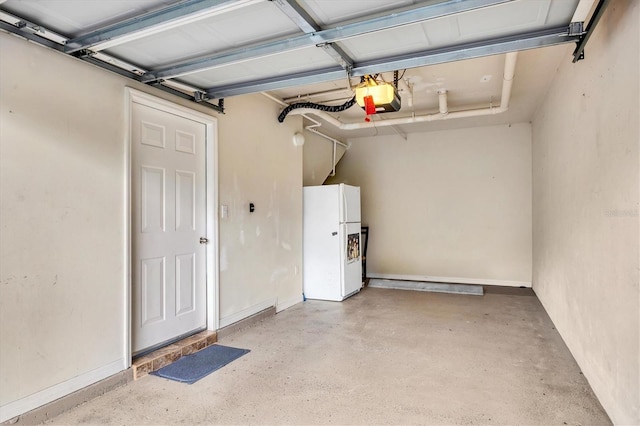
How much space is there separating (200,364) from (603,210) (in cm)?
310

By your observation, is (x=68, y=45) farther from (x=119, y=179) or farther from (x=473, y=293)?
(x=473, y=293)

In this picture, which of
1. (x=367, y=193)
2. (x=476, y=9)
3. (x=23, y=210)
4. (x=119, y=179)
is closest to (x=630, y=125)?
(x=476, y=9)

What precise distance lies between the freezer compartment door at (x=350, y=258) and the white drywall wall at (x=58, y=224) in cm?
306

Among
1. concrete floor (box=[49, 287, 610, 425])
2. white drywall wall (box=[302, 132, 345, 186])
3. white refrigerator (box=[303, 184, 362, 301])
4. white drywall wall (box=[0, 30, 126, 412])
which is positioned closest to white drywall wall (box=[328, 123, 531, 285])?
white drywall wall (box=[302, 132, 345, 186])

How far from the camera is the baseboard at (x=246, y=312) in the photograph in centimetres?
379

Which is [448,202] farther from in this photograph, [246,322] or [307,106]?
[246,322]

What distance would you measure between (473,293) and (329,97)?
3593 millimetres

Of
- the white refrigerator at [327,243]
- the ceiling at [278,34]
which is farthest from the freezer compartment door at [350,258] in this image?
the ceiling at [278,34]

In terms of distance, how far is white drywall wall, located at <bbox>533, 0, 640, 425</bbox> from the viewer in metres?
1.86

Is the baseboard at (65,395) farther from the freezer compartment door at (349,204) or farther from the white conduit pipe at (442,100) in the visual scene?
the white conduit pipe at (442,100)

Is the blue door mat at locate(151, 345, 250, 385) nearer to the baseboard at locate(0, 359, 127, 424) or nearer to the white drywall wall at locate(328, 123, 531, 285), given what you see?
the baseboard at locate(0, 359, 127, 424)

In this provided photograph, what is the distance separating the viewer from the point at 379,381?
273cm

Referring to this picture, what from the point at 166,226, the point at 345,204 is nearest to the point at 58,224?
the point at 166,226

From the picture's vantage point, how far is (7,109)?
6.95ft
